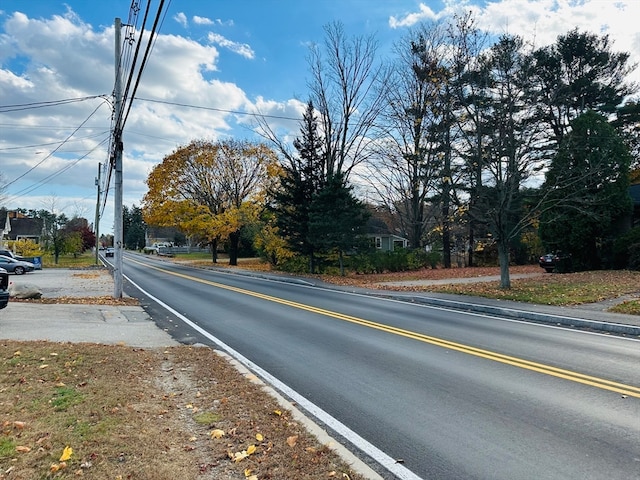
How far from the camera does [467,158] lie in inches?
730

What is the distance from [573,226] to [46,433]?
26.2 metres

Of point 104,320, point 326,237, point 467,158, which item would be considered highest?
point 467,158

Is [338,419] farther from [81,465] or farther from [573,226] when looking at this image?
[573,226]

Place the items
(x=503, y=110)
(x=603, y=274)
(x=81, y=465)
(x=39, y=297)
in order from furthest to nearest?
(x=603, y=274)
(x=503, y=110)
(x=39, y=297)
(x=81, y=465)

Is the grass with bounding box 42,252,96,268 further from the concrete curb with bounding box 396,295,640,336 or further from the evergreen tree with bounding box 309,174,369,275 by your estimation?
the concrete curb with bounding box 396,295,640,336

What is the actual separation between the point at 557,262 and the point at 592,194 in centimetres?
432

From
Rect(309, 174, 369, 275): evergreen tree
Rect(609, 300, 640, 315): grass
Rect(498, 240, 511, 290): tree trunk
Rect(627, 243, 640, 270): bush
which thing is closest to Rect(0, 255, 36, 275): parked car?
Rect(309, 174, 369, 275): evergreen tree

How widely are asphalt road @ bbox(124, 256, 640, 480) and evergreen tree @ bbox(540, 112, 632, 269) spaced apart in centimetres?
1560

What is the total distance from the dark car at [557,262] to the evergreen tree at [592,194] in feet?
1.43

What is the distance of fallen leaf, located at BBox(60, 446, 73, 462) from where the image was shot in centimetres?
364

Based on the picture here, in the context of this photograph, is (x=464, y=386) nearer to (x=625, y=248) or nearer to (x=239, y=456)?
(x=239, y=456)

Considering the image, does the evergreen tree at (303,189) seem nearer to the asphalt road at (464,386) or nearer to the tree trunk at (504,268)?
the tree trunk at (504,268)

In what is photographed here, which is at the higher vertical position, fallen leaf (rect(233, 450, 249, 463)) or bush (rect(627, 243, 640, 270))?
bush (rect(627, 243, 640, 270))

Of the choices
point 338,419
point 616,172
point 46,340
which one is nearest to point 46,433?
point 338,419
